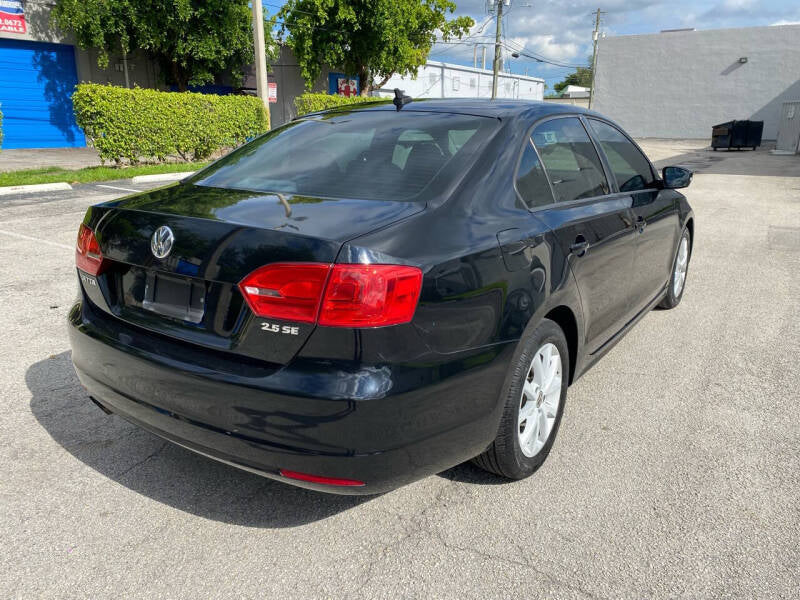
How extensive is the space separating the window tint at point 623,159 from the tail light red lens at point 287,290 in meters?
2.40

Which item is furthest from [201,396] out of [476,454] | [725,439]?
[725,439]

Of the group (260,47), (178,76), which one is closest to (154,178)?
(260,47)

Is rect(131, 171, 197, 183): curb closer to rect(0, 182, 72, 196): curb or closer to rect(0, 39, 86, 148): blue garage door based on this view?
rect(0, 182, 72, 196): curb

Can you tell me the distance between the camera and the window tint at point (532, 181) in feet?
9.22

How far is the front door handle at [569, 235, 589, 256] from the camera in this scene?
2970 millimetres

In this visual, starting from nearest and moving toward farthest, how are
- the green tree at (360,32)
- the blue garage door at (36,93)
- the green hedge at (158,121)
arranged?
the green hedge at (158,121), the blue garage door at (36,93), the green tree at (360,32)

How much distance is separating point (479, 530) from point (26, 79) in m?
26.5

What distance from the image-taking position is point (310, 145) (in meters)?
3.16

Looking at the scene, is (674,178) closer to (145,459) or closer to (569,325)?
→ (569,325)

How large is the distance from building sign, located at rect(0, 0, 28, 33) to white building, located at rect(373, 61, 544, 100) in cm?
1647

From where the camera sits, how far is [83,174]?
1341cm

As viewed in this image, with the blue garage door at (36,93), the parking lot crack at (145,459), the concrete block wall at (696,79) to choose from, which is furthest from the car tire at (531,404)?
the concrete block wall at (696,79)

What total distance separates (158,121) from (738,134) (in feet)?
83.8

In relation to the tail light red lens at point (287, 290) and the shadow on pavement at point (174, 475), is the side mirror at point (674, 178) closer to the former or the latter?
the shadow on pavement at point (174, 475)
